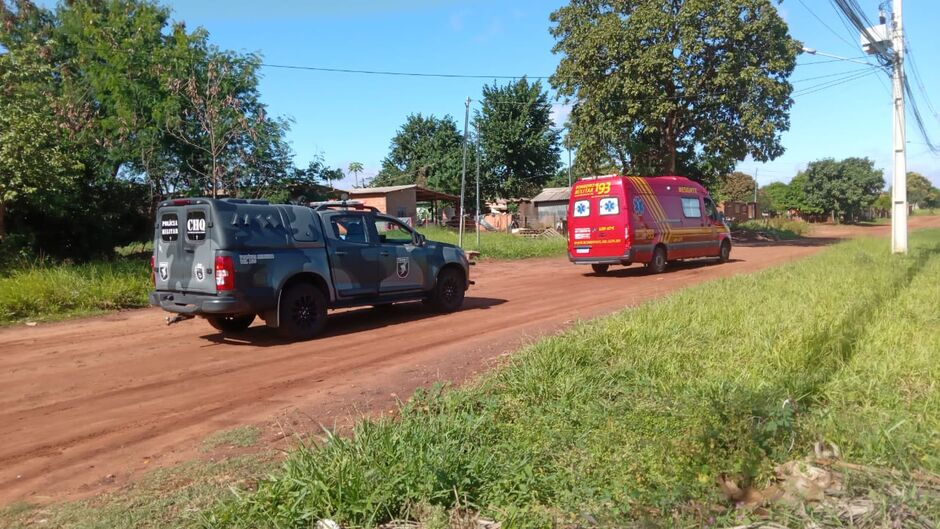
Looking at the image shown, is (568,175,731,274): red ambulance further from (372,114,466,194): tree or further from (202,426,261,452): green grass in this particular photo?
(372,114,466,194): tree

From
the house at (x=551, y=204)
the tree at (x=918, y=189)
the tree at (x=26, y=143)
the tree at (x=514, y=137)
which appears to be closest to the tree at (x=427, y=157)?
the tree at (x=514, y=137)

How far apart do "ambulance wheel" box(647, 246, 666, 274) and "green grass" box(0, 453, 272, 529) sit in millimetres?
15397

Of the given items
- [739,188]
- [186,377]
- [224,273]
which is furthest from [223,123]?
[739,188]

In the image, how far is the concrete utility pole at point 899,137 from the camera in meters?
19.1

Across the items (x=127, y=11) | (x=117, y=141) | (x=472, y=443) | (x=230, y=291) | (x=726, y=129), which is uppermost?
(x=127, y=11)

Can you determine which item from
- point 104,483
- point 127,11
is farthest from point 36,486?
point 127,11

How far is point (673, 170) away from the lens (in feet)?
108

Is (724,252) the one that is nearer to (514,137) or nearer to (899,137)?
(899,137)

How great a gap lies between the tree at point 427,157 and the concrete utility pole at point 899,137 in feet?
87.0

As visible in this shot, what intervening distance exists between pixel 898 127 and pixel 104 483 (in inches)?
858

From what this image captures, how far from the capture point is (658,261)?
18484mm

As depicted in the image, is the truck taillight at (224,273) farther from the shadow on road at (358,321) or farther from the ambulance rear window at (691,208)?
the ambulance rear window at (691,208)

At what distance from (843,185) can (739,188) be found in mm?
17163

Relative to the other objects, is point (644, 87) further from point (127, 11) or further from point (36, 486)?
point (36, 486)
